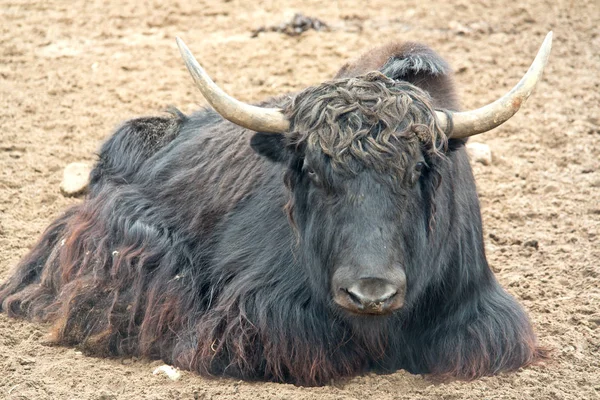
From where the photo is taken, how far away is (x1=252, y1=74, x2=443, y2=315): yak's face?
458cm

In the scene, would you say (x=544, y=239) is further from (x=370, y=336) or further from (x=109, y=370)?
(x=109, y=370)

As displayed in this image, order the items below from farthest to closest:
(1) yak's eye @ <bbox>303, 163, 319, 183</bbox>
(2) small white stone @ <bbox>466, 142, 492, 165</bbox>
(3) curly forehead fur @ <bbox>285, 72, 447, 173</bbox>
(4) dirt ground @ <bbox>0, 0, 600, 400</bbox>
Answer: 1. (2) small white stone @ <bbox>466, 142, 492, 165</bbox>
2. (4) dirt ground @ <bbox>0, 0, 600, 400</bbox>
3. (1) yak's eye @ <bbox>303, 163, 319, 183</bbox>
4. (3) curly forehead fur @ <bbox>285, 72, 447, 173</bbox>

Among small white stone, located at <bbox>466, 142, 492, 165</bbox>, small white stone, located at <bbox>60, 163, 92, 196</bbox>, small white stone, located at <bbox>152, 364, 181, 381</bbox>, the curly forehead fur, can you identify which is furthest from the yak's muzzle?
small white stone, located at <bbox>466, 142, 492, 165</bbox>

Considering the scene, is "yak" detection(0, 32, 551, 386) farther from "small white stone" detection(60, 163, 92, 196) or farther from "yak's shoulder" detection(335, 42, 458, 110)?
"small white stone" detection(60, 163, 92, 196)

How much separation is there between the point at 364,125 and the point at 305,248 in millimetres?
773

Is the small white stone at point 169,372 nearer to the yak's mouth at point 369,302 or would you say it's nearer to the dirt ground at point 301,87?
the dirt ground at point 301,87

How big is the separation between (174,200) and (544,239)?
2.62 meters

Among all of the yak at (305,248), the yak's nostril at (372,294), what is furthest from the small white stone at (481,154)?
the yak's nostril at (372,294)

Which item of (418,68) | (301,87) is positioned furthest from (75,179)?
(418,68)

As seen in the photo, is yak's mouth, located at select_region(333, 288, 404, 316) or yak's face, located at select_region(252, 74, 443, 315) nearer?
yak's mouth, located at select_region(333, 288, 404, 316)

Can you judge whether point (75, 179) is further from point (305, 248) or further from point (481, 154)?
point (481, 154)

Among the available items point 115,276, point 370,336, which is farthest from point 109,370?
point 370,336

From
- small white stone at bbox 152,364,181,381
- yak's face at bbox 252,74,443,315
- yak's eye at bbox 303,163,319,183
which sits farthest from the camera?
small white stone at bbox 152,364,181,381

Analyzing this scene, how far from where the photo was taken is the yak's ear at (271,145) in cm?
514
